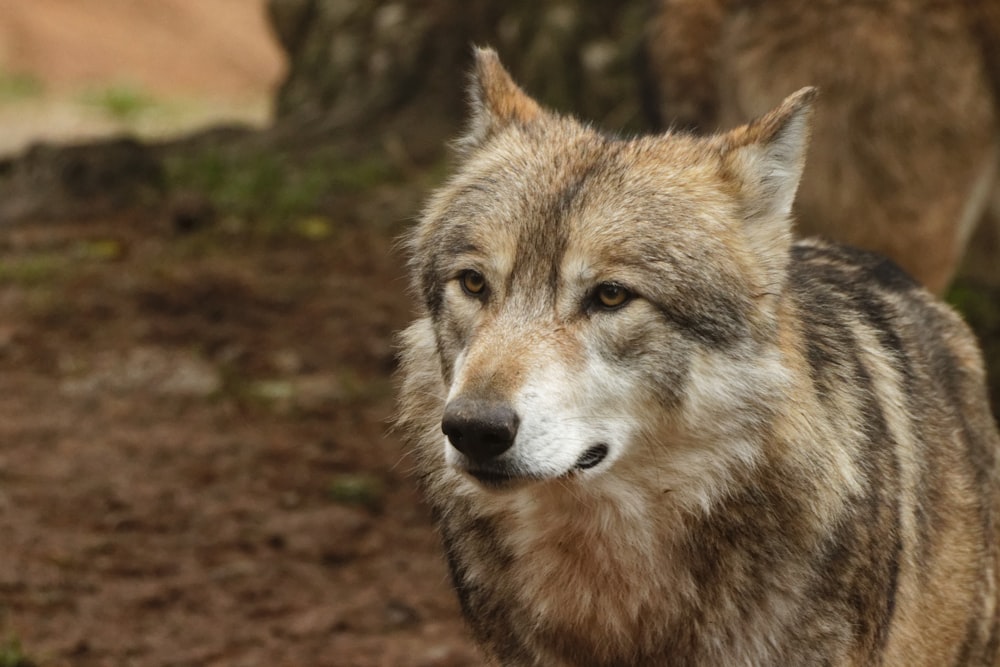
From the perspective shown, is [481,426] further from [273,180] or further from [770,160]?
[273,180]

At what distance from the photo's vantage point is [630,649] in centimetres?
361

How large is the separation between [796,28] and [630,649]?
385cm

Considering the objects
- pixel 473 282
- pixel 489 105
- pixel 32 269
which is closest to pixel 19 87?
pixel 32 269

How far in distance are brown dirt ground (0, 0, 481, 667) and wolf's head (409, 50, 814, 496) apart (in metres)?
0.80

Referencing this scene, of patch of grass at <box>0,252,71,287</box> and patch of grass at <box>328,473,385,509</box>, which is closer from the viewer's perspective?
patch of grass at <box>328,473,385,509</box>

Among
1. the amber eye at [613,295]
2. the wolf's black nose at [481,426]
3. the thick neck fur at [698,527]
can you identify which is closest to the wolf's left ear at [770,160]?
the thick neck fur at [698,527]

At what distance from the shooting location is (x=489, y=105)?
414cm

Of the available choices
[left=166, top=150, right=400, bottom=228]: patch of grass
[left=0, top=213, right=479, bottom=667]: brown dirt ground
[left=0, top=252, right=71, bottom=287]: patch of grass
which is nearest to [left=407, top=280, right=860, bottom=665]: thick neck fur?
[left=0, top=213, right=479, bottom=667]: brown dirt ground

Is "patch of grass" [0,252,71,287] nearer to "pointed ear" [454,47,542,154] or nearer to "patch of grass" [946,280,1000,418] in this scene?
"pointed ear" [454,47,542,154]

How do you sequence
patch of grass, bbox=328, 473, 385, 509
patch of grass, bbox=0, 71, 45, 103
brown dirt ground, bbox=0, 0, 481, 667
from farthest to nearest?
patch of grass, bbox=0, 71, 45, 103, patch of grass, bbox=328, 473, 385, 509, brown dirt ground, bbox=0, 0, 481, 667

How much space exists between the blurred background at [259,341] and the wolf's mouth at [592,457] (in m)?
1.51

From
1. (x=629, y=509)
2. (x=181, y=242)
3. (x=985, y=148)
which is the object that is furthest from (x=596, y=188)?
(x=181, y=242)

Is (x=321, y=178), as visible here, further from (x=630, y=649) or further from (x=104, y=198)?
(x=630, y=649)

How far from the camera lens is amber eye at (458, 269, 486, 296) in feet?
11.8
